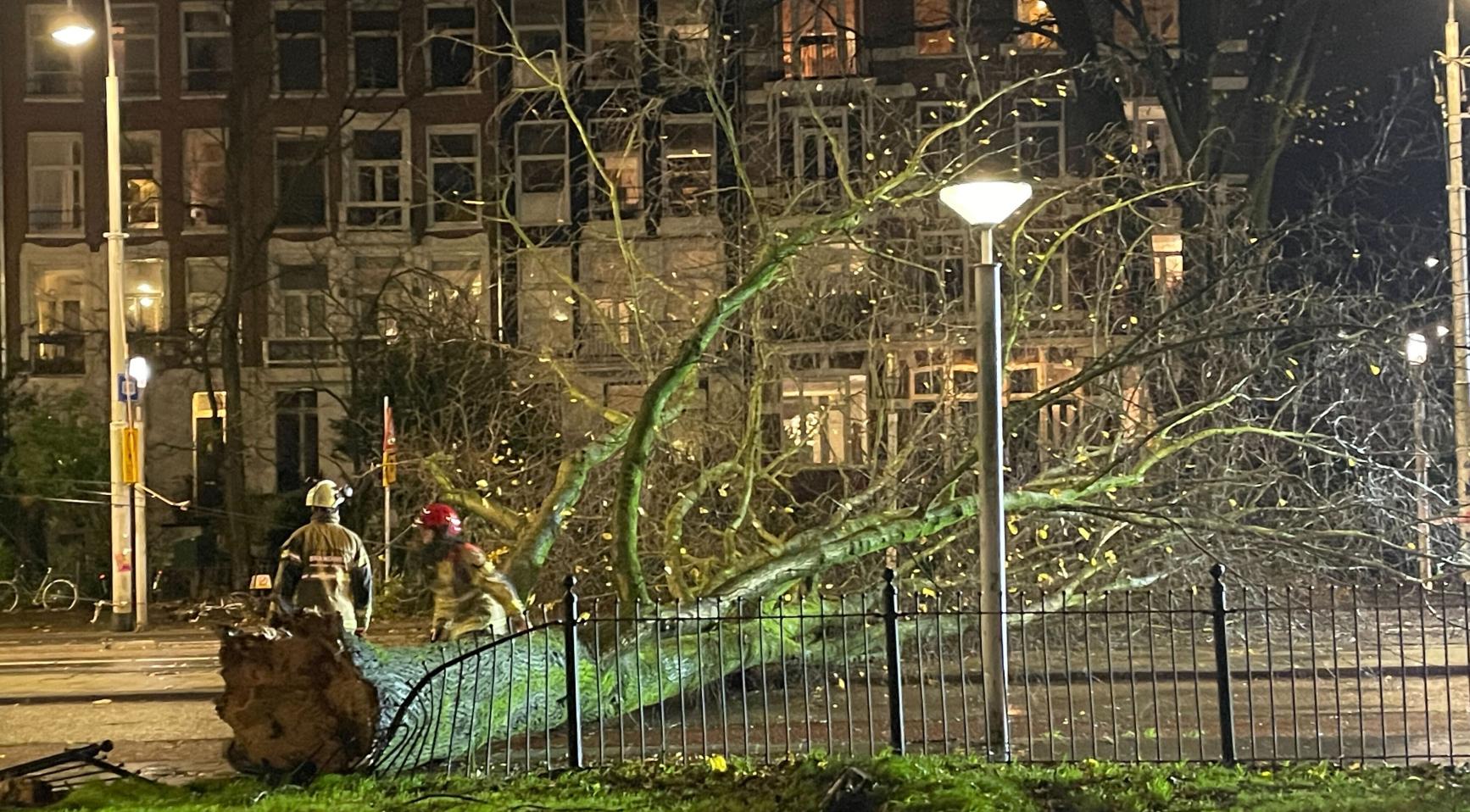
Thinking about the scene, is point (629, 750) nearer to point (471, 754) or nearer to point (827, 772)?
point (471, 754)

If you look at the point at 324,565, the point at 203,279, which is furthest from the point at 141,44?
the point at 324,565

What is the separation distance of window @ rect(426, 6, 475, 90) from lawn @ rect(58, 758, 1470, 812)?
86.2 feet

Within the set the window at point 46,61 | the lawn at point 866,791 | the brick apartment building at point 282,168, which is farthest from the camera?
the window at point 46,61

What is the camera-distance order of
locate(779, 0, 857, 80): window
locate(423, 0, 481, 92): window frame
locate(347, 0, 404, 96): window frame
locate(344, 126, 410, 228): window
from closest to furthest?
Result: locate(779, 0, 857, 80): window < locate(347, 0, 404, 96): window frame < locate(423, 0, 481, 92): window frame < locate(344, 126, 410, 228): window

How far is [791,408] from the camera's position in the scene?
16.2 metres

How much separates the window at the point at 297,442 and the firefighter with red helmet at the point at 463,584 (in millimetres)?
22944

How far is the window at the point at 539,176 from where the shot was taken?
2969 cm

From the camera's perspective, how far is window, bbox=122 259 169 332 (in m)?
31.6

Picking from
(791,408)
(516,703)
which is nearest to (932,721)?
(516,703)

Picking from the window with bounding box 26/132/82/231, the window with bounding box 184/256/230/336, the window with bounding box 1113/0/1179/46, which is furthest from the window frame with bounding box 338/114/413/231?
the window with bounding box 1113/0/1179/46

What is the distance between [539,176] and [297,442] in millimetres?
8532

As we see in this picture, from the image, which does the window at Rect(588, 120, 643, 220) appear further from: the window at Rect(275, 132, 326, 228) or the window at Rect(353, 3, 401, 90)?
the window at Rect(275, 132, 326, 228)

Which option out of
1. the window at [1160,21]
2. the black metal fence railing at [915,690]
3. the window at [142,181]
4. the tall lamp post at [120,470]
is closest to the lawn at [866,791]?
the black metal fence railing at [915,690]

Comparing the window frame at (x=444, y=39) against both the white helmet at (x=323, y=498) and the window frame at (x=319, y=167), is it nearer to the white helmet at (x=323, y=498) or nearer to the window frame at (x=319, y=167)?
the window frame at (x=319, y=167)
